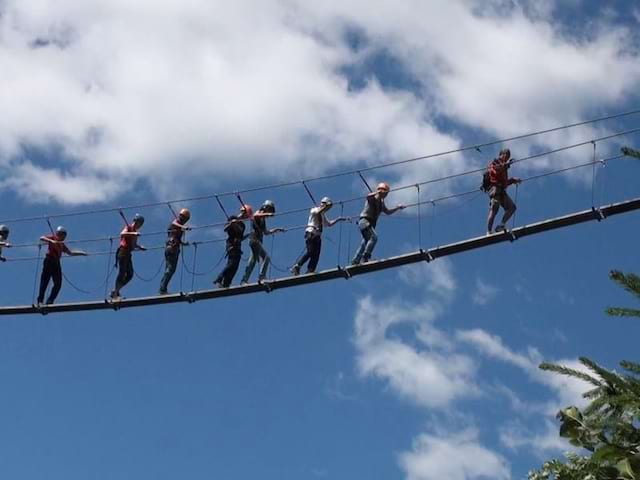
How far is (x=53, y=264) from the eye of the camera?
70.2ft

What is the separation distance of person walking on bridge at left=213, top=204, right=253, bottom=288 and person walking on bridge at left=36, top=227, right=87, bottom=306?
293 cm

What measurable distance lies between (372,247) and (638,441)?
11.7 metres

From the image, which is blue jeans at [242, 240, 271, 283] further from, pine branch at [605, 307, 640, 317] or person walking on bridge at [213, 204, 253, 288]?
pine branch at [605, 307, 640, 317]

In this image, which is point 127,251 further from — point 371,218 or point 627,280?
point 627,280

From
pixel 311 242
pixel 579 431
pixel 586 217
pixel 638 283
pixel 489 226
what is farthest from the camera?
pixel 311 242

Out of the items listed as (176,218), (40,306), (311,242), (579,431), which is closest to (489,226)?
(311,242)

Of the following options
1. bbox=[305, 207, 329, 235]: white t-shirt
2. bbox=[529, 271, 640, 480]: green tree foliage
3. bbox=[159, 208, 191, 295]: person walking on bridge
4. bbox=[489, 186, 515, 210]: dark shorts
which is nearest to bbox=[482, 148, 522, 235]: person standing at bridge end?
bbox=[489, 186, 515, 210]: dark shorts

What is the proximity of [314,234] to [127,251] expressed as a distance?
12.1 ft

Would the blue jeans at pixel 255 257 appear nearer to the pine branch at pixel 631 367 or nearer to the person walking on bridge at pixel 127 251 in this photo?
the person walking on bridge at pixel 127 251

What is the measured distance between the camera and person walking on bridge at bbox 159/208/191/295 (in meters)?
20.6

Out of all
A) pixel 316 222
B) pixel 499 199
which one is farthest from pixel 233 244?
pixel 499 199

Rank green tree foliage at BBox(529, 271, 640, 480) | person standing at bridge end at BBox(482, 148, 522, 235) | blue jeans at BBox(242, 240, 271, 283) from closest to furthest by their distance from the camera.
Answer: green tree foliage at BBox(529, 271, 640, 480)
person standing at bridge end at BBox(482, 148, 522, 235)
blue jeans at BBox(242, 240, 271, 283)

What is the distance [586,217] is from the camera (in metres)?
16.6

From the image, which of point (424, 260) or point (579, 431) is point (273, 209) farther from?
point (579, 431)
